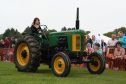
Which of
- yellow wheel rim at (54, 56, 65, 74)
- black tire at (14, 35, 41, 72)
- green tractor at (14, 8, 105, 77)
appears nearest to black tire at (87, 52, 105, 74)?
green tractor at (14, 8, 105, 77)

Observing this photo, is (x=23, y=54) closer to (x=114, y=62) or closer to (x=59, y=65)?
(x=59, y=65)

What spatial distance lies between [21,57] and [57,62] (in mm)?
2558

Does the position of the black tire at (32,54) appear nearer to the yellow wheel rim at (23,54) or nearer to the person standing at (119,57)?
the yellow wheel rim at (23,54)

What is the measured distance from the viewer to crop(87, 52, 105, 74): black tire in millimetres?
14849

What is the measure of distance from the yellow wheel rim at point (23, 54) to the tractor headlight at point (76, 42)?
5.91 ft

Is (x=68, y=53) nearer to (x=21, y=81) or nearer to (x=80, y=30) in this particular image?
(x=80, y=30)

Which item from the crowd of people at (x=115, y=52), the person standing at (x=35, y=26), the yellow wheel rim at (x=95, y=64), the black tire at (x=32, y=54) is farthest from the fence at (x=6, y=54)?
the yellow wheel rim at (x=95, y=64)

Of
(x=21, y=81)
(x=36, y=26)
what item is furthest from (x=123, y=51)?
(x=21, y=81)

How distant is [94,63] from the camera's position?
15.3 metres

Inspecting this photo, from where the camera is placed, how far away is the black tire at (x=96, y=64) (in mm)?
14849

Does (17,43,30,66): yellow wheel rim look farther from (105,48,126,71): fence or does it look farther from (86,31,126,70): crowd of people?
(105,48,126,71): fence

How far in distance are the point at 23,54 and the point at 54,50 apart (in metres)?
1.24

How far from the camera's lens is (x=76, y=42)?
1449 centimetres

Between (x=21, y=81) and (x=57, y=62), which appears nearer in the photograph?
(x=21, y=81)
